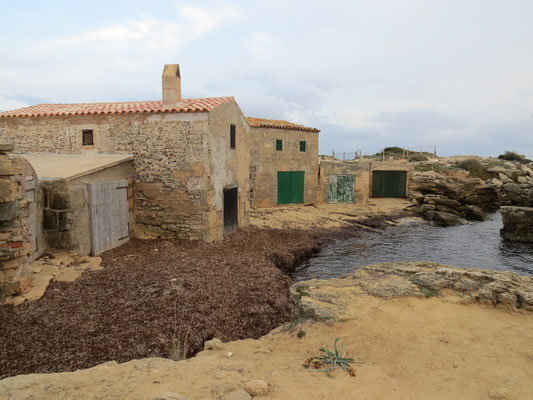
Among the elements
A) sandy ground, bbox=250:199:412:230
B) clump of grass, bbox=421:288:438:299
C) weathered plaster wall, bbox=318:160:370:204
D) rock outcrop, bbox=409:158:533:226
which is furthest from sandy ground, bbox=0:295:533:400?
weathered plaster wall, bbox=318:160:370:204

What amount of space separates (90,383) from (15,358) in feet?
10.2

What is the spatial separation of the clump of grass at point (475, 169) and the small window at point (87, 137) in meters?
35.1

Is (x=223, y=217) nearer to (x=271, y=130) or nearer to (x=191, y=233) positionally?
(x=191, y=233)

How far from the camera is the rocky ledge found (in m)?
6.16

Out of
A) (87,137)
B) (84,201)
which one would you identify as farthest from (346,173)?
(84,201)

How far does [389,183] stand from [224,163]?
2057cm

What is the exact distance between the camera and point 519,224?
19297mm

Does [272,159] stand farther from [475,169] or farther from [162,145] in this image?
[475,169]

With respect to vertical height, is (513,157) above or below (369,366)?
above

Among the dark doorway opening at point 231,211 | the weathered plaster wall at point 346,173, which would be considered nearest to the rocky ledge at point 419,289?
the dark doorway opening at point 231,211

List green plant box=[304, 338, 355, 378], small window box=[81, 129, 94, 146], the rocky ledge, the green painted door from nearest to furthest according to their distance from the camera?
green plant box=[304, 338, 355, 378] → the rocky ledge → small window box=[81, 129, 94, 146] → the green painted door

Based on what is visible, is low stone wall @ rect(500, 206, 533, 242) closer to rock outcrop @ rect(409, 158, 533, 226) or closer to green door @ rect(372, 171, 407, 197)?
rock outcrop @ rect(409, 158, 533, 226)

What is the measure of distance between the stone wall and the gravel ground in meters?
0.59

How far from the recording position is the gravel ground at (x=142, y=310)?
628 cm
